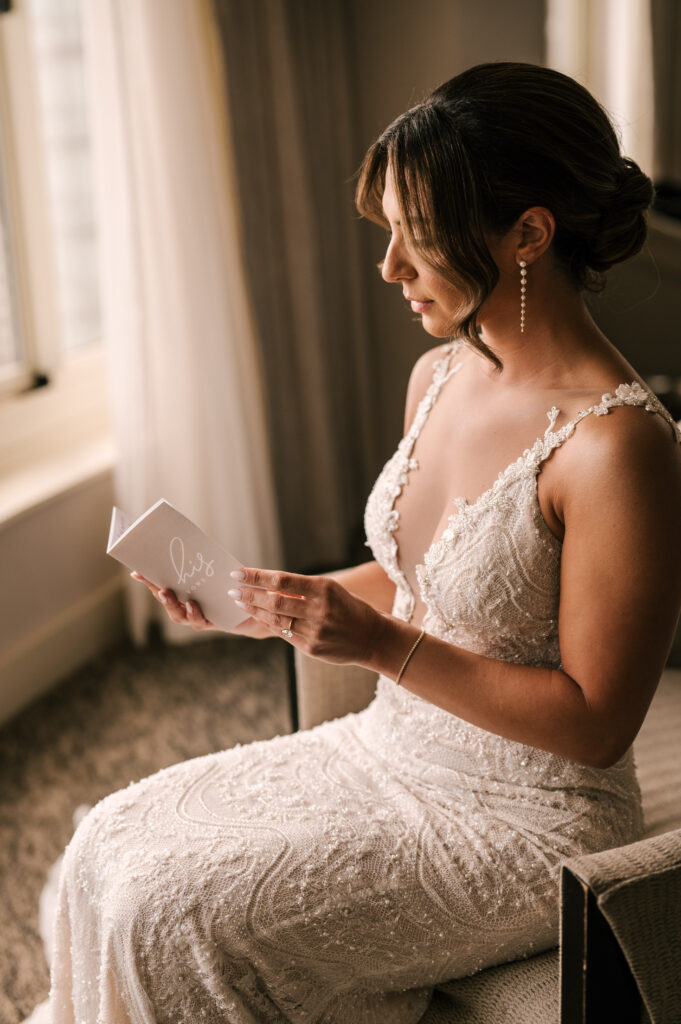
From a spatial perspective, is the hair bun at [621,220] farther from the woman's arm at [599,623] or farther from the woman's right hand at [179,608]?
the woman's right hand at [179,608]

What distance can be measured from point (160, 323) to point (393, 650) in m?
2.05

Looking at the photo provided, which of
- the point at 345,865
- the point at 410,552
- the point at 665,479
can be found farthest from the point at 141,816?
the point at 665,479

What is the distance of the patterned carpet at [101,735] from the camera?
6.76 feet

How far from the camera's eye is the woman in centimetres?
111

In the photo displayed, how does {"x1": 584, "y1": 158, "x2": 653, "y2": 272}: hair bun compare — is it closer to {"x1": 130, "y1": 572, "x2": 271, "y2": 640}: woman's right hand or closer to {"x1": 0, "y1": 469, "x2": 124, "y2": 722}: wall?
{"x1": 130, "y1": 572, "x2": 271, "y2": 640}: woman's right hand

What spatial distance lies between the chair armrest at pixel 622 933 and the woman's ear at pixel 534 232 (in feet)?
2.25

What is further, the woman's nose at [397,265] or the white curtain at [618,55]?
the white curtain at [618,55]

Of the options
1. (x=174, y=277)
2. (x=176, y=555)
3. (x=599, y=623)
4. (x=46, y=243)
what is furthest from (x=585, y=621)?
(x=46, y=243)

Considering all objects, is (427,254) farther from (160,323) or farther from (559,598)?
(160,323)

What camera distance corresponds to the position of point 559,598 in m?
1.23

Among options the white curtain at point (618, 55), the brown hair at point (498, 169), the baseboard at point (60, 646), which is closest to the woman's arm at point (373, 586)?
the brown hair at point (498, 169)

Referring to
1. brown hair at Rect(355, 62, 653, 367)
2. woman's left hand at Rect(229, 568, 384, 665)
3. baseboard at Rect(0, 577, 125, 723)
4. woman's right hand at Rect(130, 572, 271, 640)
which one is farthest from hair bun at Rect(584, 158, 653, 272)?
baseboard at Rect(0, 577, 125, 723)

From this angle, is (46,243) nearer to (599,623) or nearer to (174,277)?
(174,277)

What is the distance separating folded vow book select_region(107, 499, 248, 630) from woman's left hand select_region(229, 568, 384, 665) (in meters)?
0.06
